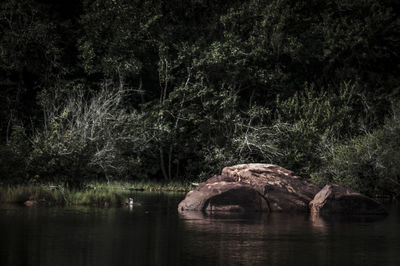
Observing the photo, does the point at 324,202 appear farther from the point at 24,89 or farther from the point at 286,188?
the point at 24,89

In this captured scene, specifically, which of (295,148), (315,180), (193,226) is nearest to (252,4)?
(295,148)

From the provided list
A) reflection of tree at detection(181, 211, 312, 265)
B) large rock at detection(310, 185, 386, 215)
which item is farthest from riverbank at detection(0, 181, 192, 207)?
large rock at detection(310, 185, 386, 215)

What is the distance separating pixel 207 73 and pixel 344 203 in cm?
1535

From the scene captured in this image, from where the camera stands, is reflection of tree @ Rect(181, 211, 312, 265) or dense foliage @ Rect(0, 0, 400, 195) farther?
dense foliage @ Rect(0, 0, 400, 195)

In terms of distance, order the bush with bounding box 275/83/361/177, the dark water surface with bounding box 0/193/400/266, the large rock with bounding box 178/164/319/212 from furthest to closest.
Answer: the bush with bounding box 275/83/361/177 < the large rock with bounding box 178/164/319/212 < the dark water surface with bounding box 0/193/400/266

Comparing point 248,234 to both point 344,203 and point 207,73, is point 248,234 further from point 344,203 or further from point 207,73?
point 207,73

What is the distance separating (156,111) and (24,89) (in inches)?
258

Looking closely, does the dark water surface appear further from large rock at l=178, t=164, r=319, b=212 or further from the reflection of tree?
large rock at l=178, t=164, r=319, b=212

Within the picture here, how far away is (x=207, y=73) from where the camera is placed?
37125 millimetres

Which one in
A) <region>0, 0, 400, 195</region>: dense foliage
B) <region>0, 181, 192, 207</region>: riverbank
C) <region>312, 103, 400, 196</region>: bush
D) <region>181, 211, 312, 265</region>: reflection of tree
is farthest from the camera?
<region>0, 0, 400, 195</region>: dense foliage

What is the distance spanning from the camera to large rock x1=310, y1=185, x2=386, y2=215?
913 inches

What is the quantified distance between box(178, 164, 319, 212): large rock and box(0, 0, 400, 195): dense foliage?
754cm

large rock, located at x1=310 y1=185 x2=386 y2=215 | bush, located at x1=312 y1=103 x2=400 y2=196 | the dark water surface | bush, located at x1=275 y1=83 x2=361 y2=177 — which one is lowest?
the dark water surface

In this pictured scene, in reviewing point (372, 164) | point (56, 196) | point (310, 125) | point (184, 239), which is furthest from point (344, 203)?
point (310, 125)
